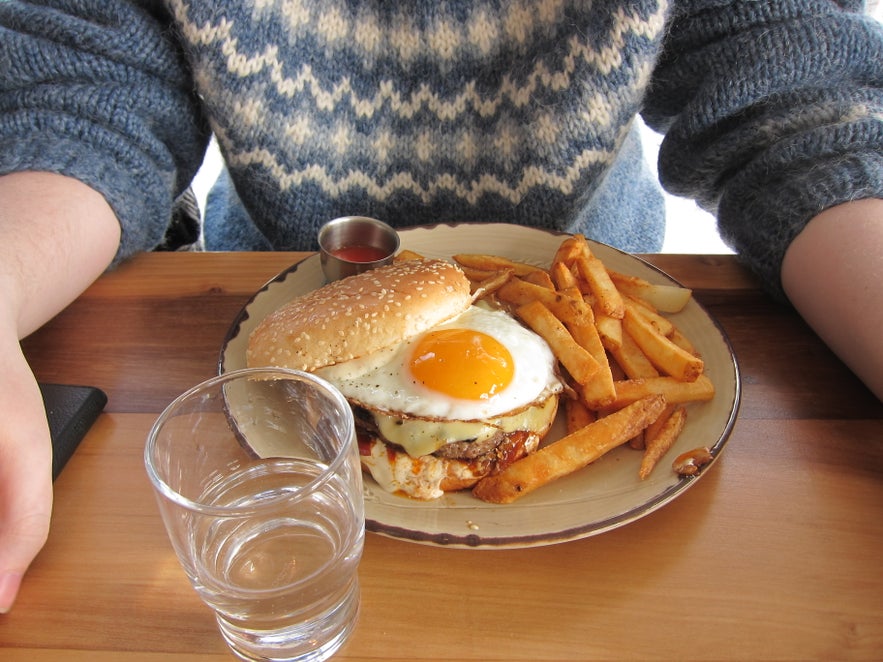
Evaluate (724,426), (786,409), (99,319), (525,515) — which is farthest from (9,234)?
(786,409)

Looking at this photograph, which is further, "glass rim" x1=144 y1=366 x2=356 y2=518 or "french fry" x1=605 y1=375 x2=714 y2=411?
"french fry" x1=605 y1=375 x2=714 y2=411

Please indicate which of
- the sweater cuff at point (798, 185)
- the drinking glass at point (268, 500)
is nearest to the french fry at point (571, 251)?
the sweater cuff at point (798, 185)

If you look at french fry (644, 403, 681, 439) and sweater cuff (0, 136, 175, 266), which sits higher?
sweater cuff (0, 136, 175, 266)

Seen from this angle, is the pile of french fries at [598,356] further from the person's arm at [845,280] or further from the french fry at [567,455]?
the person's arm at [845,280]

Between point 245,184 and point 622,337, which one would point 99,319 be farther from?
point 622,337

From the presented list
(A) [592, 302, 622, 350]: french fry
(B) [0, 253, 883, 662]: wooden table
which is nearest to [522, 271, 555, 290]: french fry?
(A) [592, 302, 622, 350]: french fry

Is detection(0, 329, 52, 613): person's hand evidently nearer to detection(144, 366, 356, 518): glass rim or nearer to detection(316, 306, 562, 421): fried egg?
detection(144, 366, 356, 518): glass rim
